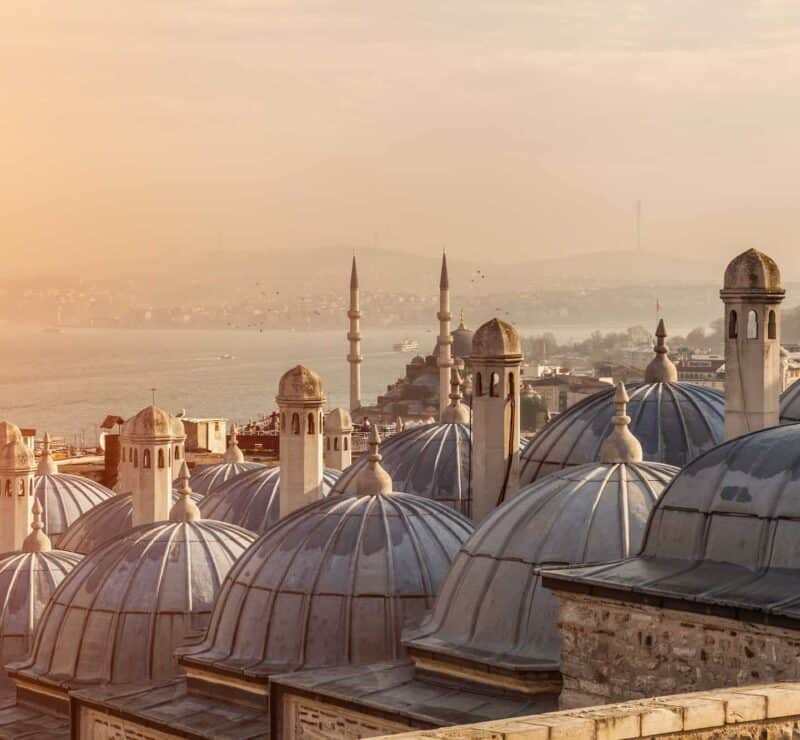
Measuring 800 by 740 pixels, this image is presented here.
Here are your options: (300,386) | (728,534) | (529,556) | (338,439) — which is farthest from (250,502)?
(728,534)

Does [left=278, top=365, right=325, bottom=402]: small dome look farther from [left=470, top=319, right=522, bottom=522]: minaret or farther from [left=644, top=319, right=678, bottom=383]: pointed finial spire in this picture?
[left=644, top=319, right=678, bottom=383]: pointed finial spire

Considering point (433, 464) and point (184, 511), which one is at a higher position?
point (433, 464)

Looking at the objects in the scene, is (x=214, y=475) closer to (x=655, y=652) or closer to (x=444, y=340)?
(x=655, y=652)

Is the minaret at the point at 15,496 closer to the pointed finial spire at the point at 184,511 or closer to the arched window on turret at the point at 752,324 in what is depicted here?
the pointed finial spire at the point at 184,511

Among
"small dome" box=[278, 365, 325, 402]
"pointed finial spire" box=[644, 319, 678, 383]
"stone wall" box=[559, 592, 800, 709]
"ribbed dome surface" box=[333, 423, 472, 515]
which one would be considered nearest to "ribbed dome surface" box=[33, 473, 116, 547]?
Answer: "ribbed dome surface" box=[333, 423, 472, 515]

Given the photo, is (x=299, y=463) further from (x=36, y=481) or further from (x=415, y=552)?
(x=36, y=481)

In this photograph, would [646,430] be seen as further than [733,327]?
Yes

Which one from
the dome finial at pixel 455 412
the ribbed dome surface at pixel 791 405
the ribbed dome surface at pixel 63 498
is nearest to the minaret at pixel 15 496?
the ribbed dome surface at pixel 63 498
